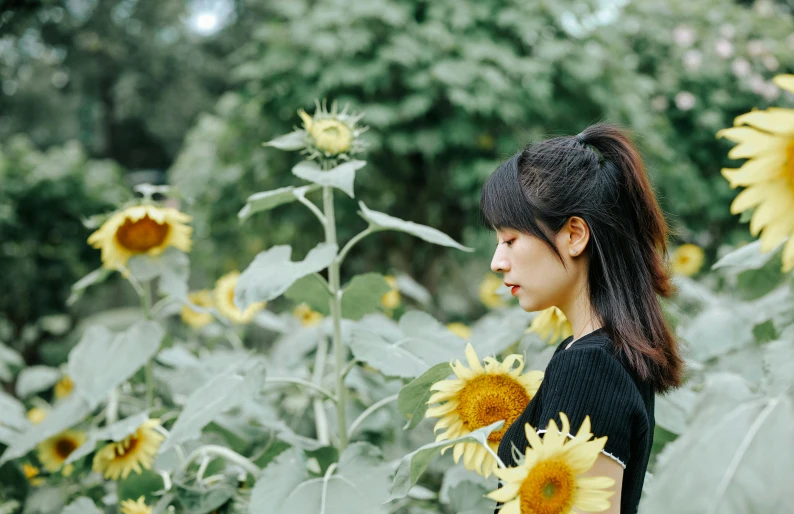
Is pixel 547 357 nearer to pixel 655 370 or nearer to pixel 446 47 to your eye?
pixel 655 370

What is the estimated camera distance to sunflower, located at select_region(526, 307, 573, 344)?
1.43 metres

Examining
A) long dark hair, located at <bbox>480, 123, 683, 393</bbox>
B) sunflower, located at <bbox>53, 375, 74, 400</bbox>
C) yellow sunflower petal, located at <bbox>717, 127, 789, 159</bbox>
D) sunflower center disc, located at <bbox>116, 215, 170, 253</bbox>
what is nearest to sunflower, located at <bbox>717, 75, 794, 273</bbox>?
yellow sunflower petal, located at <bbox>717, 127, 789, 159</bbox>

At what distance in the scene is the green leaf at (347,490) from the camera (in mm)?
1223

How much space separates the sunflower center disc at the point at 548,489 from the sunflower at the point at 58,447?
1426 mm

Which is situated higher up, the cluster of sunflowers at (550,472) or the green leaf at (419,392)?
the cluster of sunflowers at (550,472)

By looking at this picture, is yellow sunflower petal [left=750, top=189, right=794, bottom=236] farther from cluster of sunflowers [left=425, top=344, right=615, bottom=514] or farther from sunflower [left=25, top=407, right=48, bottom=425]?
sunflower [left=25, top=407, right=48, bottom=425]

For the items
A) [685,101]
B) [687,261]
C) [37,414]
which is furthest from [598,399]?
[685,101]

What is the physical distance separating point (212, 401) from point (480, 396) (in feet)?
1.66

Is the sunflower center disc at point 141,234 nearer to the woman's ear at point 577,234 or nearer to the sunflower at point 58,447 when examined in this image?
the sunflower at point 58,447

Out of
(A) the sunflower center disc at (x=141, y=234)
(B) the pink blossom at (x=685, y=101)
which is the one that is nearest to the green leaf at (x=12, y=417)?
(A) the sunflower center disc at (x=141, y=234)

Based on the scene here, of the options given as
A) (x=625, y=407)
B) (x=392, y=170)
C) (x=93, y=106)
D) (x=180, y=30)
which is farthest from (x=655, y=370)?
(x=93, y=106)

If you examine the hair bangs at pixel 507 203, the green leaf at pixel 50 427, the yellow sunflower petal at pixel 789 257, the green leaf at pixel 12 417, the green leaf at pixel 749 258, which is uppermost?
the yellow sunflower petal at pixel 789 257

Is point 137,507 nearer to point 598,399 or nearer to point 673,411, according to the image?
point 598,399

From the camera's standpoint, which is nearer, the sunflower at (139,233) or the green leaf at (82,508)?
the green leaf at (82,508)
